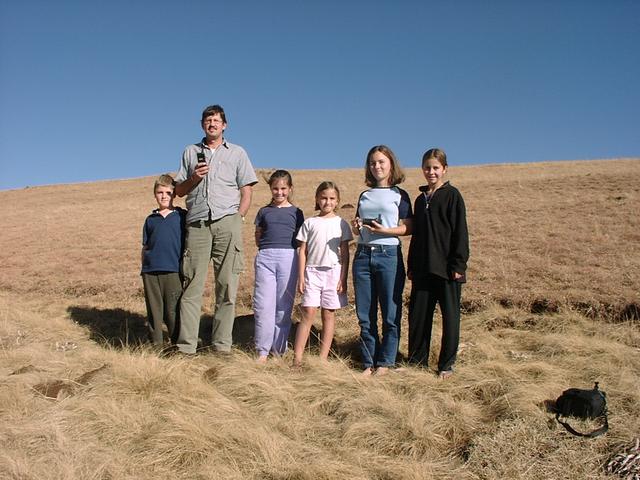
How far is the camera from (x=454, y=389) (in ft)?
13.1

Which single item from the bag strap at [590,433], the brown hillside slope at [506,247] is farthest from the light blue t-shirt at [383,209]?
the brown hillside slope at [506,247]

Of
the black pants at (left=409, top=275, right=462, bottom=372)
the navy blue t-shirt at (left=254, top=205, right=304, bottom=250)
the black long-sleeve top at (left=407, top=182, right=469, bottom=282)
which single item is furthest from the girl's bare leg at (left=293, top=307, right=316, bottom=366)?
the black long-sleeve top at (left=407, top=182, right=469, bottom=282)

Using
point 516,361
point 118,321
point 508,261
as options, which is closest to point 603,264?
point 508,261

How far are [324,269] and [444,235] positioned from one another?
3.82 ft

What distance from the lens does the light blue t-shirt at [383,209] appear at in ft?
15.2

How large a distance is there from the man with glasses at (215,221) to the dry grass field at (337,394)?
1.52ft

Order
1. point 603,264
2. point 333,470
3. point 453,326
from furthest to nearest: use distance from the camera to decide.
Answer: point 603,264, point 453,326, point 333,470

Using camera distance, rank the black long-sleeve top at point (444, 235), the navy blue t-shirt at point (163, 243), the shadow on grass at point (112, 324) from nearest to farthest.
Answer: the black long-sleeve top at point (444, 235)
the navy blue t-shirt at point (163, 243)
the shadow on grass at point (112, 324)

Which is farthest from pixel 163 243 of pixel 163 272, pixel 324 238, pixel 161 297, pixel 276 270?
pixel 324 238

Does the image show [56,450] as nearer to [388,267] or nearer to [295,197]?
[388,267]

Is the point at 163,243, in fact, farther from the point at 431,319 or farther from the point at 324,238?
the point at 431,319

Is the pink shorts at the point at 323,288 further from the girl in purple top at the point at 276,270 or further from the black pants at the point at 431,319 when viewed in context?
the black pants at the point at 431,319

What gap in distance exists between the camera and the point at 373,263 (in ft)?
15.2

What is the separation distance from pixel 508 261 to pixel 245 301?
14.1ft
